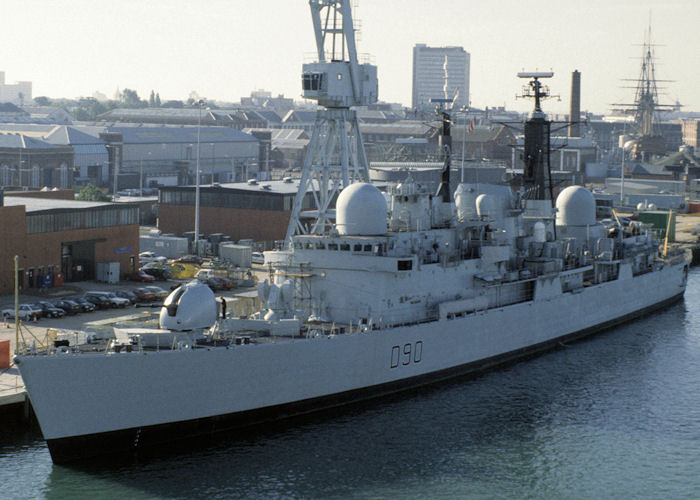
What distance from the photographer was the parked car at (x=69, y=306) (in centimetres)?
4275

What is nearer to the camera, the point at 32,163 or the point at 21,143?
the point at 21,143

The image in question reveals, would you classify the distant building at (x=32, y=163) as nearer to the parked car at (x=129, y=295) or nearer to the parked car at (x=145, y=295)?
the parked car at (x=129, y=295)

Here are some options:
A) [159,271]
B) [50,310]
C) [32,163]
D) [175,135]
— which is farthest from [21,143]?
[50,310]

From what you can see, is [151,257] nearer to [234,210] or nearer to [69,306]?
[234,210]

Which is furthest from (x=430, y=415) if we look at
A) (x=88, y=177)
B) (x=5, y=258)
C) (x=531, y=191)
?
(x=88, y=177)

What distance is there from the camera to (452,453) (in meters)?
28.5

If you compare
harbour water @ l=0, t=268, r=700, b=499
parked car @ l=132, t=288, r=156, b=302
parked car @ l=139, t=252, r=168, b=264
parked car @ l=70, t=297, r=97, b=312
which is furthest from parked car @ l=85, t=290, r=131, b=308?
harbour water @ l=0, t=268, r=700, b=499

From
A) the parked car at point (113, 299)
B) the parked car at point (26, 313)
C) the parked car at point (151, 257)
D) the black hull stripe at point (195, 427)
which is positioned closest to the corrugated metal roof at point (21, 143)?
the parked car at point (151, 257)

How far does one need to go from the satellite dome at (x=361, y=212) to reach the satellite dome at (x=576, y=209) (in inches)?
757

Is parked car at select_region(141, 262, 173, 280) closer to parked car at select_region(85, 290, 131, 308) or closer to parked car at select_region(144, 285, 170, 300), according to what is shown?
parked car at select_region(144, 285, 170, 300)

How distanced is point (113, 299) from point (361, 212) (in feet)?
54.7

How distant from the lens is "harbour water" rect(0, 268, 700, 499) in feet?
84.0

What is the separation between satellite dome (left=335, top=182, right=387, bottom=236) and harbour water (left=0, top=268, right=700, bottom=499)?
247 inches

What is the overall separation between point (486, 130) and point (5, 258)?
9658cm
